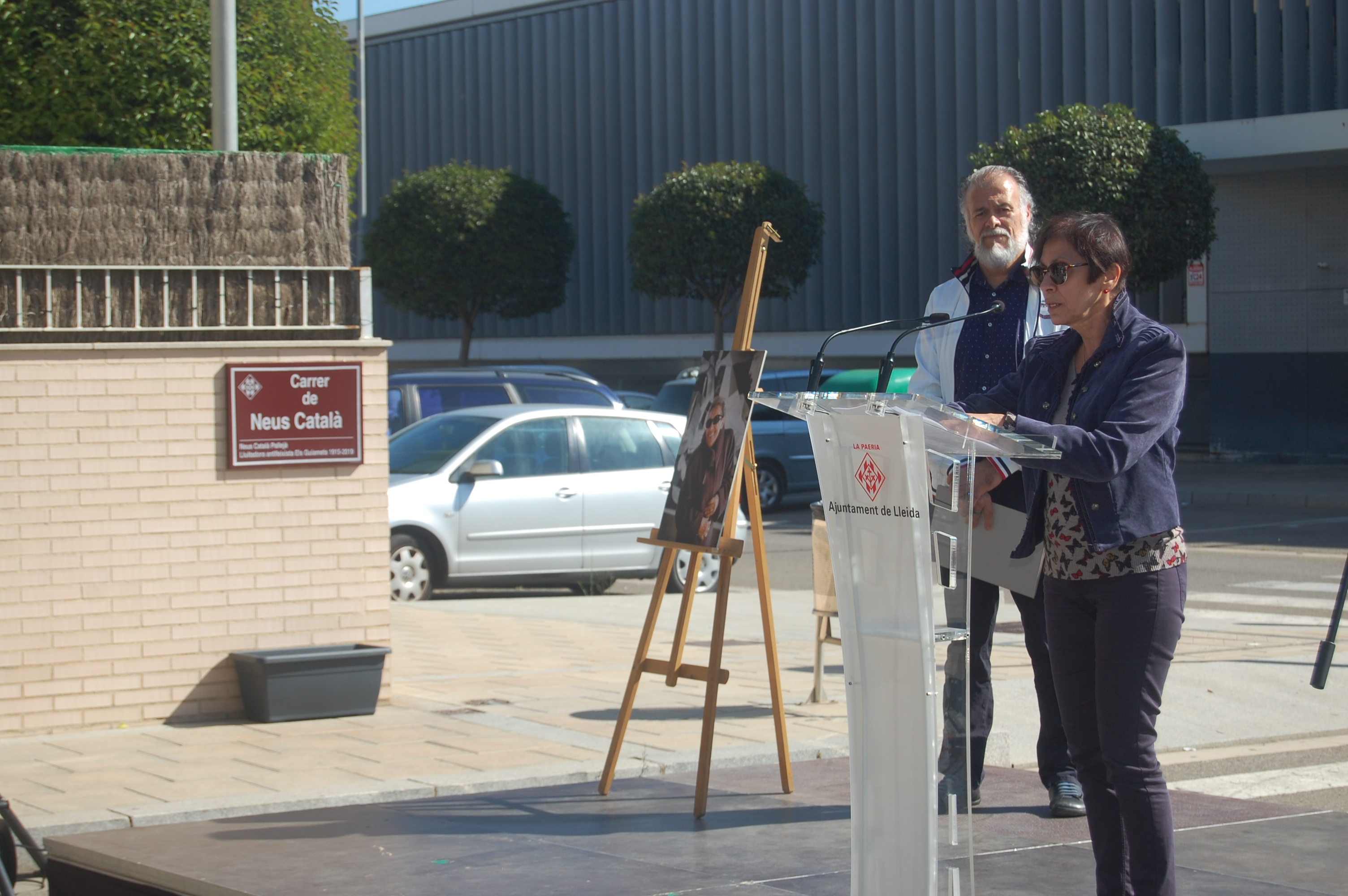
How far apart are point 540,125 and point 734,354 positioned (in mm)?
34678

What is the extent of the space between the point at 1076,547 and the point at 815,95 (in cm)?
3086

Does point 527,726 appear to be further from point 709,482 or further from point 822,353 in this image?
point 822,353

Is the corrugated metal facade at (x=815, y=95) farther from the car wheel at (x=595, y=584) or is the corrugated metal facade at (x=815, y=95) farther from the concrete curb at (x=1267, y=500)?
the car wheel at (x=595, y=584)

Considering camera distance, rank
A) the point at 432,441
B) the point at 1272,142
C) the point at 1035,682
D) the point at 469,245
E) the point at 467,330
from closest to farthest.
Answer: the point at 1035,682 → the point at 432,441 → the point at 1272,142 → the point at 469,245 → the point at 467,330

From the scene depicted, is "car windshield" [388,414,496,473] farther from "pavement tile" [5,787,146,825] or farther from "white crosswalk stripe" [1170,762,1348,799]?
"white crosswalk stripe" [1170,762,1348,799]

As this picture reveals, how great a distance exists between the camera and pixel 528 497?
1178 centimetres

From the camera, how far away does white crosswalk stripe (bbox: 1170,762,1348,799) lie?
5934 mm

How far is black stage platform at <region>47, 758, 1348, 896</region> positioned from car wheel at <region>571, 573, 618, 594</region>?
6.83 metres

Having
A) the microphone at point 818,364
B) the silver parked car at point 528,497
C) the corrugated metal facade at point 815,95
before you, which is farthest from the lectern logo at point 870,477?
the corrugated metal facade at point 815,95

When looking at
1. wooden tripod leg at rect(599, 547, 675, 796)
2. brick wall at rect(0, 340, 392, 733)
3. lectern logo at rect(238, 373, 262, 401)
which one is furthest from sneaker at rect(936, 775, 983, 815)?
lectern logo at rect(238, 373, 262, 401)

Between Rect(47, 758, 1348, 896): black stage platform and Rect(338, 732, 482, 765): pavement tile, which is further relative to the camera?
Rect(338, 732, 482, 765): pavement tile

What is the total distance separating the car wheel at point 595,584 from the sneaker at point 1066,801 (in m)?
7.43

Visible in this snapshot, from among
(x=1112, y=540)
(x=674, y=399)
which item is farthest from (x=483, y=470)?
(x=674, y=399)

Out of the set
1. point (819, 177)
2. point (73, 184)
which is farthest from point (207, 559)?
point (819, 177)
